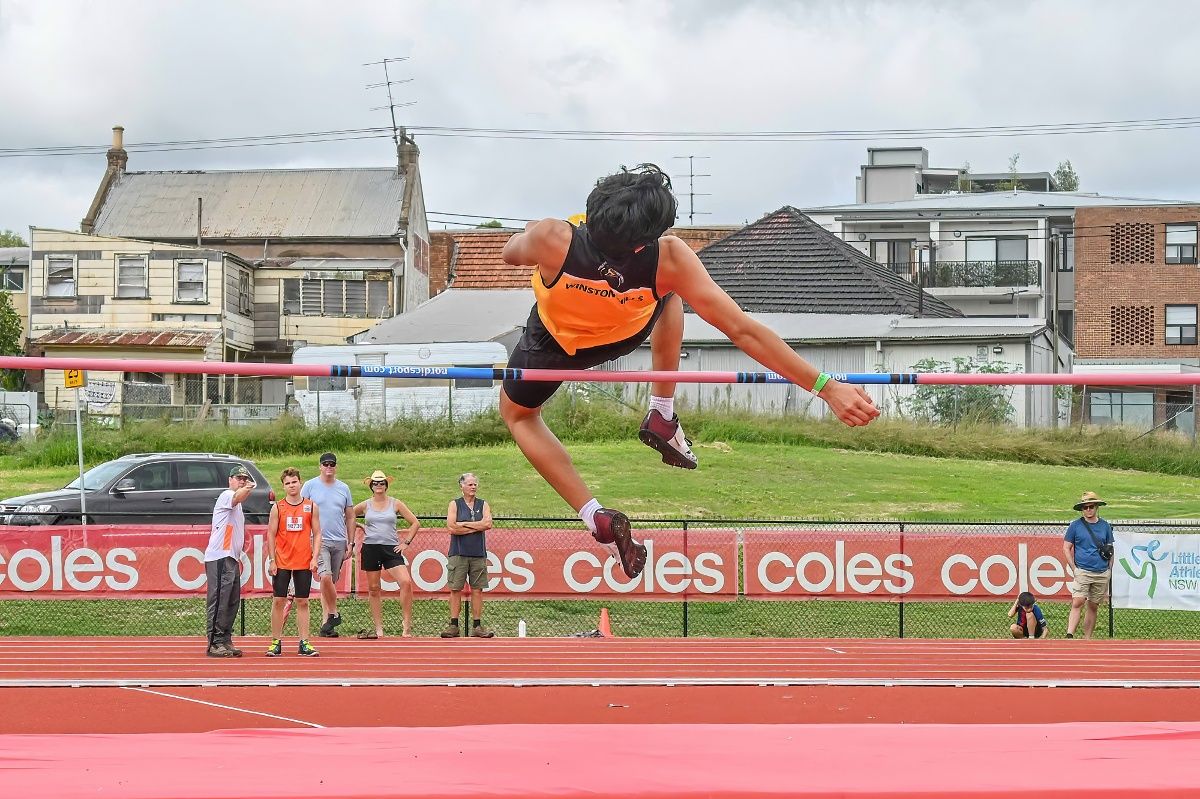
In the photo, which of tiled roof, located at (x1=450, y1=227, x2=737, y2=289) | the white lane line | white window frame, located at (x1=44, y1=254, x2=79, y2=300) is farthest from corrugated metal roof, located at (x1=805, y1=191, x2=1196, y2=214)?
the white lane line

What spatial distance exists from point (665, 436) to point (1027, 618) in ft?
24.7

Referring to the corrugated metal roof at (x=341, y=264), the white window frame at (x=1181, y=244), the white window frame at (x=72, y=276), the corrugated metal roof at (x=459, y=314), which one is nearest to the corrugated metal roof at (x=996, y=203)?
the white window frame at (x=1181, y=244)

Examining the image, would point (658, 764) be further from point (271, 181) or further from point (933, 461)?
point (271, 181)

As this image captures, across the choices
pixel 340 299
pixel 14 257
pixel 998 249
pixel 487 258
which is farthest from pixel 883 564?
pixel 14 257

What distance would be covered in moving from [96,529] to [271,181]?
2943 centimetres

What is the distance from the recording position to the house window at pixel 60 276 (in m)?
35.9

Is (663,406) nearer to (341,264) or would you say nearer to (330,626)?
(330,626)

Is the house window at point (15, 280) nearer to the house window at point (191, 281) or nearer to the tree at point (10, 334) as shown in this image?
the tree at point (10, 334)

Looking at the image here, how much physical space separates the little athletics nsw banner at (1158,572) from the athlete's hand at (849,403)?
8.35 meters

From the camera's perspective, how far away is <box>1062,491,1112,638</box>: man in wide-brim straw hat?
1230 centimetres

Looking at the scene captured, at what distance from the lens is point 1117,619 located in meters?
14.0

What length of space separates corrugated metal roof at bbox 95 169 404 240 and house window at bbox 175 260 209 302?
10.7 ft

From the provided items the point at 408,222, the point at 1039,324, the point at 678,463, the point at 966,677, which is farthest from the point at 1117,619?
the point at 408,222

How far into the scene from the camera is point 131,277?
117 feet
